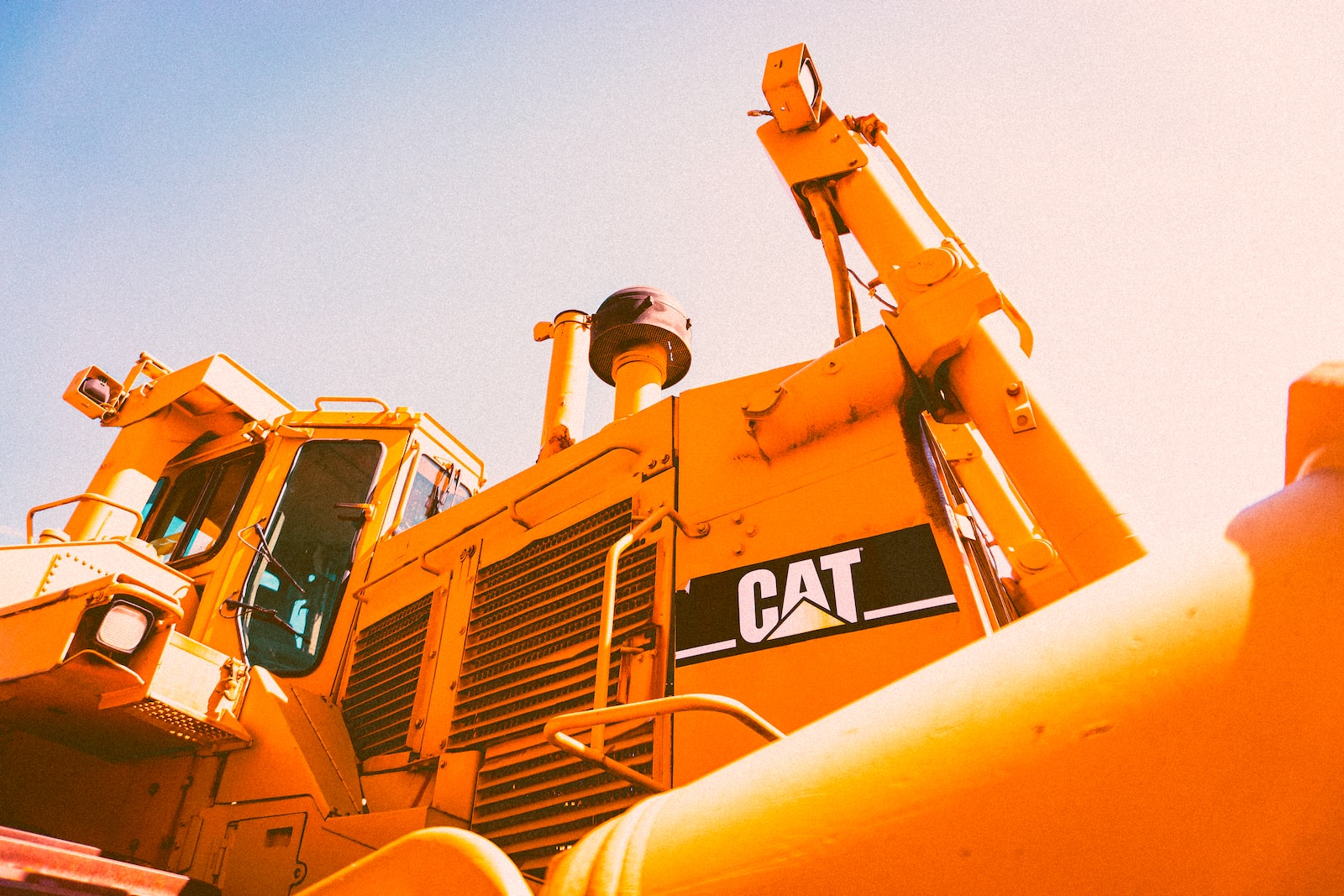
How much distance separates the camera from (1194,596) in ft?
2.89

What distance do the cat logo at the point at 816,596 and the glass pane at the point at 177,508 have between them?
159 inches

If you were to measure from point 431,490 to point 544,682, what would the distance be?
8.39 feet

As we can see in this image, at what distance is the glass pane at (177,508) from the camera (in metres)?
5.05

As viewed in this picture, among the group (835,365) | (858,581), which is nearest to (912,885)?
(858,581)

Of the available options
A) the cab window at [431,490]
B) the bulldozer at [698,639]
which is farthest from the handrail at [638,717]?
the cab window at [431,490]

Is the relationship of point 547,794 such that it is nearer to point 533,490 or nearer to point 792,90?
point 533,490

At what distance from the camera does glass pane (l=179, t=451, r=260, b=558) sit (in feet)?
15.8

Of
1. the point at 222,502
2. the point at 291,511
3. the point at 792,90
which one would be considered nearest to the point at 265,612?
the point at 291,511

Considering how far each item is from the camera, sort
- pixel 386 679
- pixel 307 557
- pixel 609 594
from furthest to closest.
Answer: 1. pixel 307 557
2. pixel 386 679
3. pixel 609 594

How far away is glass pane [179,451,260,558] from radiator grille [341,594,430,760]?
1385 mm

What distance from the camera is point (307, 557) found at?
457 cm

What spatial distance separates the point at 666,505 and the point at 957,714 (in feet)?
6.46

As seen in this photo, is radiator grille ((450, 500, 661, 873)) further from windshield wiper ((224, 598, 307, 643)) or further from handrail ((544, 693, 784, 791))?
windshield wiper ((224, 598, 307, 643))

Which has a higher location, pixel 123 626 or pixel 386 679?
pixel 386 679
